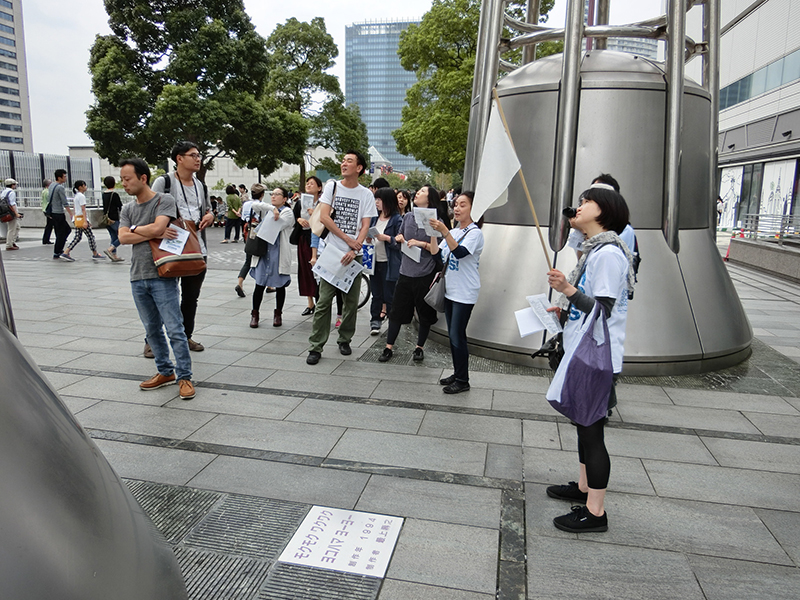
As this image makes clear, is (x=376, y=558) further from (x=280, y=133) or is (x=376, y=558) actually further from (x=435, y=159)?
(x=280, y=133)

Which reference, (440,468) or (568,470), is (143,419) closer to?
(440,468)

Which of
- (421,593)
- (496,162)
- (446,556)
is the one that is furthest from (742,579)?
(496,162)

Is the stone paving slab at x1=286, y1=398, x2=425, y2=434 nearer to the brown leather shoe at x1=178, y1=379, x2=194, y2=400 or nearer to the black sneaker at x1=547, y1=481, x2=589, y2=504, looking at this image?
the brown leather shoe at x1=178, y1=379, x2=194, y2=400

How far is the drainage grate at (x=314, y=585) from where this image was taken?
256cm

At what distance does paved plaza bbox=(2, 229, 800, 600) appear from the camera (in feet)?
8.97

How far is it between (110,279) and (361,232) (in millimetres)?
7020

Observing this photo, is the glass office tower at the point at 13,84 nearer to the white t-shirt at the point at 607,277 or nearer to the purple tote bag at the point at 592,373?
the white t-shirt at the point at 607,277

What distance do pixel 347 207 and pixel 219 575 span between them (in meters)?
4.15

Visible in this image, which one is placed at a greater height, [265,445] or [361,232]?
[361,232]

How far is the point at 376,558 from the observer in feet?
9.27

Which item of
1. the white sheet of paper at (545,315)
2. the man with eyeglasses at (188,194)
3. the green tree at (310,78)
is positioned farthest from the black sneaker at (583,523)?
the green tree at (310,78)

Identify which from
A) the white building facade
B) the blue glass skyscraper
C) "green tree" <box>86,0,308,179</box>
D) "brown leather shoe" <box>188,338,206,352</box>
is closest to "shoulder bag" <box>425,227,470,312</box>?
"brown leather shoe" <box>188,338,206,352</box>

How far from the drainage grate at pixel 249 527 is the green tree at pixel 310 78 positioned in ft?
116

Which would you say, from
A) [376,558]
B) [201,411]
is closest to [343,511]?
[376,558]
